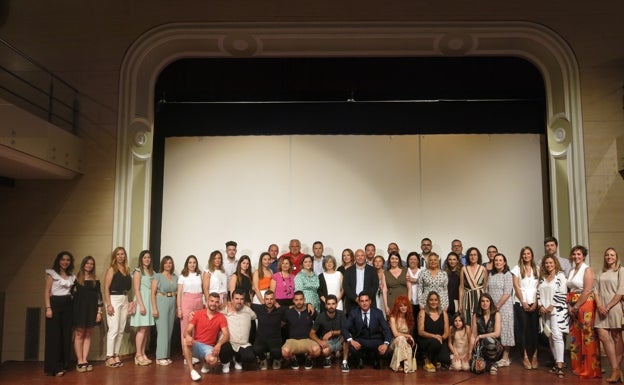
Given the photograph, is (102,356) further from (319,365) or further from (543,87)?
(543,87)

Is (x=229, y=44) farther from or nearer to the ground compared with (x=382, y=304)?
farther from the ground

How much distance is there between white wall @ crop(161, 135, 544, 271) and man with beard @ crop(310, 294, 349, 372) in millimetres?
2024

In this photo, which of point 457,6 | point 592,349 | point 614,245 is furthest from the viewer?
point 457,6

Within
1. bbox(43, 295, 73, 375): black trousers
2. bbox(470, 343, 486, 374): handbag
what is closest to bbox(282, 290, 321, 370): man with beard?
bbox(470, 343, 486, 374): handbag

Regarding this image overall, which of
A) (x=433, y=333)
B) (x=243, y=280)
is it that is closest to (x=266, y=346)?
(x=243, y=280)

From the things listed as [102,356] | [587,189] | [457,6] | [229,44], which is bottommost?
[102,356]

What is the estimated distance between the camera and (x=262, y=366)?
6359 millimetres

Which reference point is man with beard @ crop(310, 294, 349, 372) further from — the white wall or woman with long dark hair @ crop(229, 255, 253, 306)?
the white wall

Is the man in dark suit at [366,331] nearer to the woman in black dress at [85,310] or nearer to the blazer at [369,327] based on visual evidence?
the blazer at [369,327]

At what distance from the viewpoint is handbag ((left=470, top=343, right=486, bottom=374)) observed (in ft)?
19.8

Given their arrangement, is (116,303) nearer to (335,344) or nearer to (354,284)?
(335,344)

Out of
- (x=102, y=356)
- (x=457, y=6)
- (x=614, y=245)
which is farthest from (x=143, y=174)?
A: (x=614, y=245)

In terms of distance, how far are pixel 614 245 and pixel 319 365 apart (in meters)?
4.35

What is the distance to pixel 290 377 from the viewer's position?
596 centimetres
